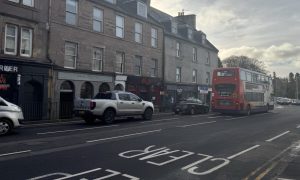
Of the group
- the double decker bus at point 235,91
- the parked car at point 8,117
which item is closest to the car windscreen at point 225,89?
the double decker bus at point 235,91

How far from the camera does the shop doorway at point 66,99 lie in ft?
78.6

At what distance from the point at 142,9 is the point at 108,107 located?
1737cm

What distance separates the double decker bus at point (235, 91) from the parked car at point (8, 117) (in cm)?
1874

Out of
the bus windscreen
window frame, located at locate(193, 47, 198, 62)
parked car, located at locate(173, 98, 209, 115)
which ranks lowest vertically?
parked car, located at locate(173, 98, 209, 115)

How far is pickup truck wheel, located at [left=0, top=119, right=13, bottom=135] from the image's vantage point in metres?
13.5

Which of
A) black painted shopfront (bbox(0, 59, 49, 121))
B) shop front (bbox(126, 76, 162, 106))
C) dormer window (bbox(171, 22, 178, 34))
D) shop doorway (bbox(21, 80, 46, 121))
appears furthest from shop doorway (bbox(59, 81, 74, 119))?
dormer window (bbox(171, 22, 178, 34))

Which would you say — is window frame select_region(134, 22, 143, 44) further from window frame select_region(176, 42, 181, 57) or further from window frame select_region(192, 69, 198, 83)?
window frame select_region(192, 69, 198, 83)

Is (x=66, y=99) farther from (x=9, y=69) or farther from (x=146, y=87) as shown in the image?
(x=146, y=87)

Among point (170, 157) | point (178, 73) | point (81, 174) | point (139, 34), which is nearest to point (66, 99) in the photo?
point (139, 34)

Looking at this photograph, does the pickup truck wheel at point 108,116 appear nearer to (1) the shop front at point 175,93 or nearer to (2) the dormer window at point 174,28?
(1) the shop front at point 175,93

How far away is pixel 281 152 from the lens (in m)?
10.7

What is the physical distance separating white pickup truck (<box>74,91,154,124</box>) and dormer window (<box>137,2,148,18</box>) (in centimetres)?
1446

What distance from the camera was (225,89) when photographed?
92.5 feet

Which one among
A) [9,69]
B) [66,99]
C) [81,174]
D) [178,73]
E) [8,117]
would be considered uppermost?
[178,73]
